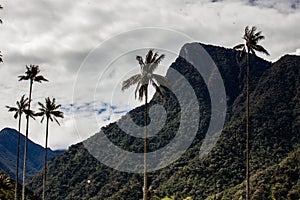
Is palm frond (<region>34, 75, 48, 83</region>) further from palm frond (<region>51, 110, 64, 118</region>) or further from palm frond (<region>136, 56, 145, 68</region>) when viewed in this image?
palm frond (<region>136, 56, 145, 68</region>)

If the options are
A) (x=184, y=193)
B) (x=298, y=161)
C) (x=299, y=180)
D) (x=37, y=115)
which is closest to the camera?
(x=37, y=115)

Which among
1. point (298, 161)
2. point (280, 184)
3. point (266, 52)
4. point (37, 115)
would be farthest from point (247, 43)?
point (298, 161)

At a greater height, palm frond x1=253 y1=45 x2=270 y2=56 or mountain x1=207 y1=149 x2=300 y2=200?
palm frond x1=253 y1=45 x2=270 y2=56

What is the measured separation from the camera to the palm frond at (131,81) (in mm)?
36312

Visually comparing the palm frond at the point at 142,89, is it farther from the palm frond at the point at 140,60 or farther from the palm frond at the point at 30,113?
the palm frond at the point at 30,113

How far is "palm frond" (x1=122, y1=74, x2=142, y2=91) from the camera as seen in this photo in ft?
119

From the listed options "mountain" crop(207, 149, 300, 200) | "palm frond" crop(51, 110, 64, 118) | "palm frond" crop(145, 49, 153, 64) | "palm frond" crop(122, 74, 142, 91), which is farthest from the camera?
"mountain" crop(207, 149, 300, 200)

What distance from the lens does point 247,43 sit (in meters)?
40.0

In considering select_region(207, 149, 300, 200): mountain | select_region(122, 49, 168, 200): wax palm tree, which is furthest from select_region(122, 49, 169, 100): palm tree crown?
select_region(207, 149, 300, 200): mountain

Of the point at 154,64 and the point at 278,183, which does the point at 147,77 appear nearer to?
the point at 154,64

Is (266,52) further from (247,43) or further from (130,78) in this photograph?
(130,78)

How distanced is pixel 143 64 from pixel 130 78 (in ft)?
4.66

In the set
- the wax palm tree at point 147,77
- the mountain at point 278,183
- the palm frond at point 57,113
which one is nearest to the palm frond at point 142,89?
the wax palm tree at point 147,77

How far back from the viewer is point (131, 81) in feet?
120
